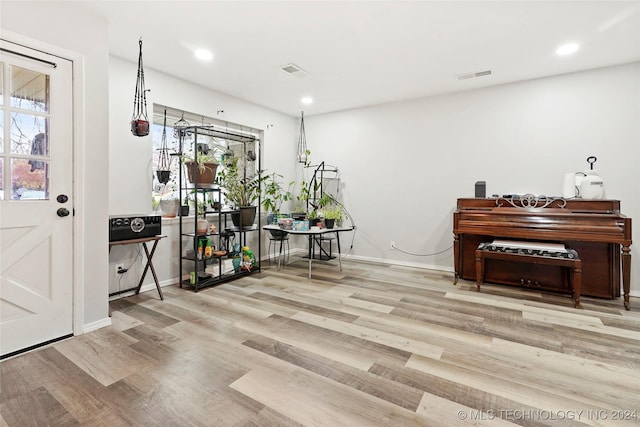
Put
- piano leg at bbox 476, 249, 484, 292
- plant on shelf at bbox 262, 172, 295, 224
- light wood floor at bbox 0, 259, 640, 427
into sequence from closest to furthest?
light wood floor at bbox 0, 259, 640, 427
piano leg at bbox 476, 249, 484, 292
plant on shelf at bbox 262, 172, 295, 224

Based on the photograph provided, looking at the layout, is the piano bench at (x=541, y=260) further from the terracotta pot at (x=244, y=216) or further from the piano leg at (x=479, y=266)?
the terracotta pot at (x=244, y=216)

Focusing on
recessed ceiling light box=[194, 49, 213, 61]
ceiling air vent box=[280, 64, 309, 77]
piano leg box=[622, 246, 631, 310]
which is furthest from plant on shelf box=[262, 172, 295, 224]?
piano leg box=[622, 246, 631, 310]

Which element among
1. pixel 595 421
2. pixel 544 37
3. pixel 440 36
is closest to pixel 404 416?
pixel 595 421

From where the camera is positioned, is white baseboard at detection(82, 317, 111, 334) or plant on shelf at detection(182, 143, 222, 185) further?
plant on shelf at detection(182, 143, 222, 185)

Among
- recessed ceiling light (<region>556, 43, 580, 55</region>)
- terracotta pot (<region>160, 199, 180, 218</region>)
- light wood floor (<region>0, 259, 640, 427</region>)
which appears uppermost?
recessed ceiling light (<region>556, 43, 580, 55</region>)

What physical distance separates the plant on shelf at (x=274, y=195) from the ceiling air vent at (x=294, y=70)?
59.2 inches

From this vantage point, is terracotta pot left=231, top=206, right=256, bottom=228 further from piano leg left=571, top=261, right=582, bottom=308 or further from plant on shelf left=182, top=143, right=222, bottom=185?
piano leg left=571, top=261, right=582, bottom=308

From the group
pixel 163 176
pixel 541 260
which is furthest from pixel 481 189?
pixel 163 176

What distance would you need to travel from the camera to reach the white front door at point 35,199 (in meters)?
2.10

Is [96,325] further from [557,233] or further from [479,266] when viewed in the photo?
[557,233]

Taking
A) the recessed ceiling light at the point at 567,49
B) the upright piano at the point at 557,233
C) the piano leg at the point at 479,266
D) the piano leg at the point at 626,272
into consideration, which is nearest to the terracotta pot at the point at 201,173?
the upright piano at the point at 557,233

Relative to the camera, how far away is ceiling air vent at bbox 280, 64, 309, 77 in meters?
3.58

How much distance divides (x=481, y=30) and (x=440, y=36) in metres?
0.34

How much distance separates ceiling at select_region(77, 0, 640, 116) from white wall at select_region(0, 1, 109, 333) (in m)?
0.19
